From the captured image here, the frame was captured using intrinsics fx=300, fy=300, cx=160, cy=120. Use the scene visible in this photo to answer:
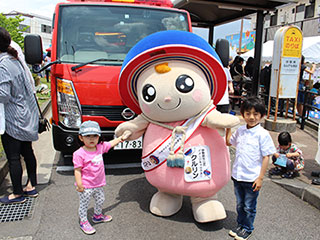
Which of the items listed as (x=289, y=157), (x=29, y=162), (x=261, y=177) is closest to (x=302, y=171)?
(x=289, y=157)

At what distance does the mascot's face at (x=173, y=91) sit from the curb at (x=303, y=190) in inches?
74.0

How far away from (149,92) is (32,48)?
217 centimetres

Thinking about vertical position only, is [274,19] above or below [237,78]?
above

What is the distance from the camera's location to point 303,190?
378cm

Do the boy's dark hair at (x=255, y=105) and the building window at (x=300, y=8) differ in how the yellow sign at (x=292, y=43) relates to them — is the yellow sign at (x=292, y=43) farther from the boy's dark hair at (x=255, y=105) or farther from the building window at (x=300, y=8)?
the building window at (x=300, y=8)

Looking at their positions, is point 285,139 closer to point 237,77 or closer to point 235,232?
point 235,232

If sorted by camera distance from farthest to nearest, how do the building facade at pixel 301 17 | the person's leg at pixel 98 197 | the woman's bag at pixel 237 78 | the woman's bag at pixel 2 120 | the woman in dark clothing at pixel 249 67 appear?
the building facade at pixel 301 17
the woman's bag at pixel 237 78
the woman in dark clothing at pixel 249 67
the woman's bag at pixel 2 120
the person's leg at pixel 98 197

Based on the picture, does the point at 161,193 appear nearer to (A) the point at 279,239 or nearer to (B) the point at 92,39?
(A) the point at 279,239

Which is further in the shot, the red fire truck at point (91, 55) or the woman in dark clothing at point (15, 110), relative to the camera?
the red fire truck at point (91, 55)

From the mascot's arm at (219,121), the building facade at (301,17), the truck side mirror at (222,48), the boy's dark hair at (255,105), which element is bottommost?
the mascot's arm at (219,121)

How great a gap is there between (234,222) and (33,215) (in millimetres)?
2129

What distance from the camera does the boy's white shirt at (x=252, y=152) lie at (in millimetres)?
2633

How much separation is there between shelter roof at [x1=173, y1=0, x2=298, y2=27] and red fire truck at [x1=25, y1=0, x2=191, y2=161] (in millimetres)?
2921

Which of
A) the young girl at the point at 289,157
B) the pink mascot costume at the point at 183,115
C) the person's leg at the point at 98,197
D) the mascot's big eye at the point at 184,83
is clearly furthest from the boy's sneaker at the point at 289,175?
the person's leg at the point at 98,197
